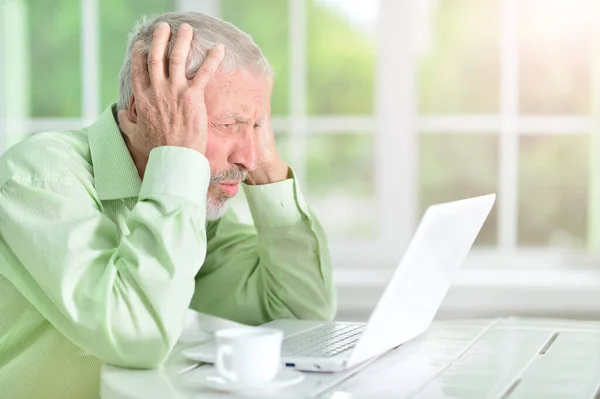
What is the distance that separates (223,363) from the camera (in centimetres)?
124

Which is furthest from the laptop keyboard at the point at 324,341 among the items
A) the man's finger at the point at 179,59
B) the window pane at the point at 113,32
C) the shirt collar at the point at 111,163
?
the window pane at the point at 113,32

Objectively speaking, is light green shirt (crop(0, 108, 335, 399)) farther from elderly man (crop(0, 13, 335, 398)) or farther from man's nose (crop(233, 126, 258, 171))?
man's nose (crop(233, 126, 258, 171))

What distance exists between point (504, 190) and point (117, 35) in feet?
4.75

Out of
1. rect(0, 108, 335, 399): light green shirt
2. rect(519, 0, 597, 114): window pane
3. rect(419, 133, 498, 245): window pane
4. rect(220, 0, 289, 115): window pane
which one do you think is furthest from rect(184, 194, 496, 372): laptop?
rect(419, 133, 498, 245): window pane

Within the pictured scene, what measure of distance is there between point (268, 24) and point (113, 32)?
575mm

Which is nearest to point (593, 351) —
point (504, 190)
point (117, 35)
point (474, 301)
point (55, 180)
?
point (55, 180)

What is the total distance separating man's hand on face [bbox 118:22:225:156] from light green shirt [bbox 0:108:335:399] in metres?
0.05

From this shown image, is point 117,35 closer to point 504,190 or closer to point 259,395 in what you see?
point 504,190

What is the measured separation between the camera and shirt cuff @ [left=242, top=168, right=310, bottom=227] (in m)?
1.98

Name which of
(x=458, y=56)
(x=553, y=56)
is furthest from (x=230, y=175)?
(x=458, y=56)

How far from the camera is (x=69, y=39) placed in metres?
3.40

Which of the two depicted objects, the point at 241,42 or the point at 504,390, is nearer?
the point at 504,390

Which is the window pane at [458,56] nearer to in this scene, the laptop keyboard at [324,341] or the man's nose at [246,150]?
the man's nose at [246,150]

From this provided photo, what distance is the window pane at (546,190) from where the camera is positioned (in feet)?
28.5
